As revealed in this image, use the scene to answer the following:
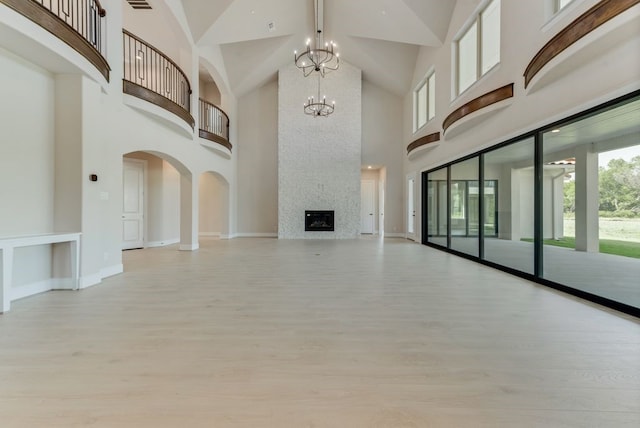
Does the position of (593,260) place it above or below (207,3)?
below

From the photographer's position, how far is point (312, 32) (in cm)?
973

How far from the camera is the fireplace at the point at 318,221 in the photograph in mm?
10992

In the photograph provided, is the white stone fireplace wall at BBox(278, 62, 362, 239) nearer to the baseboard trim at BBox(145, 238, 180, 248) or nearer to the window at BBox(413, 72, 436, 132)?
the window at BBox(413, 72, 436, 132)

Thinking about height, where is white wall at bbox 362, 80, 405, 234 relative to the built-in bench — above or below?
above

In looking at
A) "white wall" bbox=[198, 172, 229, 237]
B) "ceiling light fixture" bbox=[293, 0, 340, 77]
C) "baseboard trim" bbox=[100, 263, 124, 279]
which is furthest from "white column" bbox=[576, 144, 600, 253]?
"white wall" bbox=[198, 172, 229, 237]

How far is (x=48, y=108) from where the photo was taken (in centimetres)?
383

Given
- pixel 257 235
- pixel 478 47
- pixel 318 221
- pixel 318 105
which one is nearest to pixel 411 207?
pixel 318 221

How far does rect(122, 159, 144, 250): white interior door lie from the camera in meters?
7.89

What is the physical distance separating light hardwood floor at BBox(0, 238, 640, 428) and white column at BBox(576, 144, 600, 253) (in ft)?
4.52

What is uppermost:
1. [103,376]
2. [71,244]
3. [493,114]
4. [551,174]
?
[493,114]

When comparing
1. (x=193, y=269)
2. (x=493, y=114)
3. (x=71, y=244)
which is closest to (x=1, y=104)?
(x=71, y=244)

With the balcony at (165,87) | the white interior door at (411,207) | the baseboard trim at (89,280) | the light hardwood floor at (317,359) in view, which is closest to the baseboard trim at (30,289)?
the light hardwood floor at (317,359)

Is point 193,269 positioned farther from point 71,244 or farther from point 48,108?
point 48,108

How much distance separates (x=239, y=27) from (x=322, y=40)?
3.31 m
